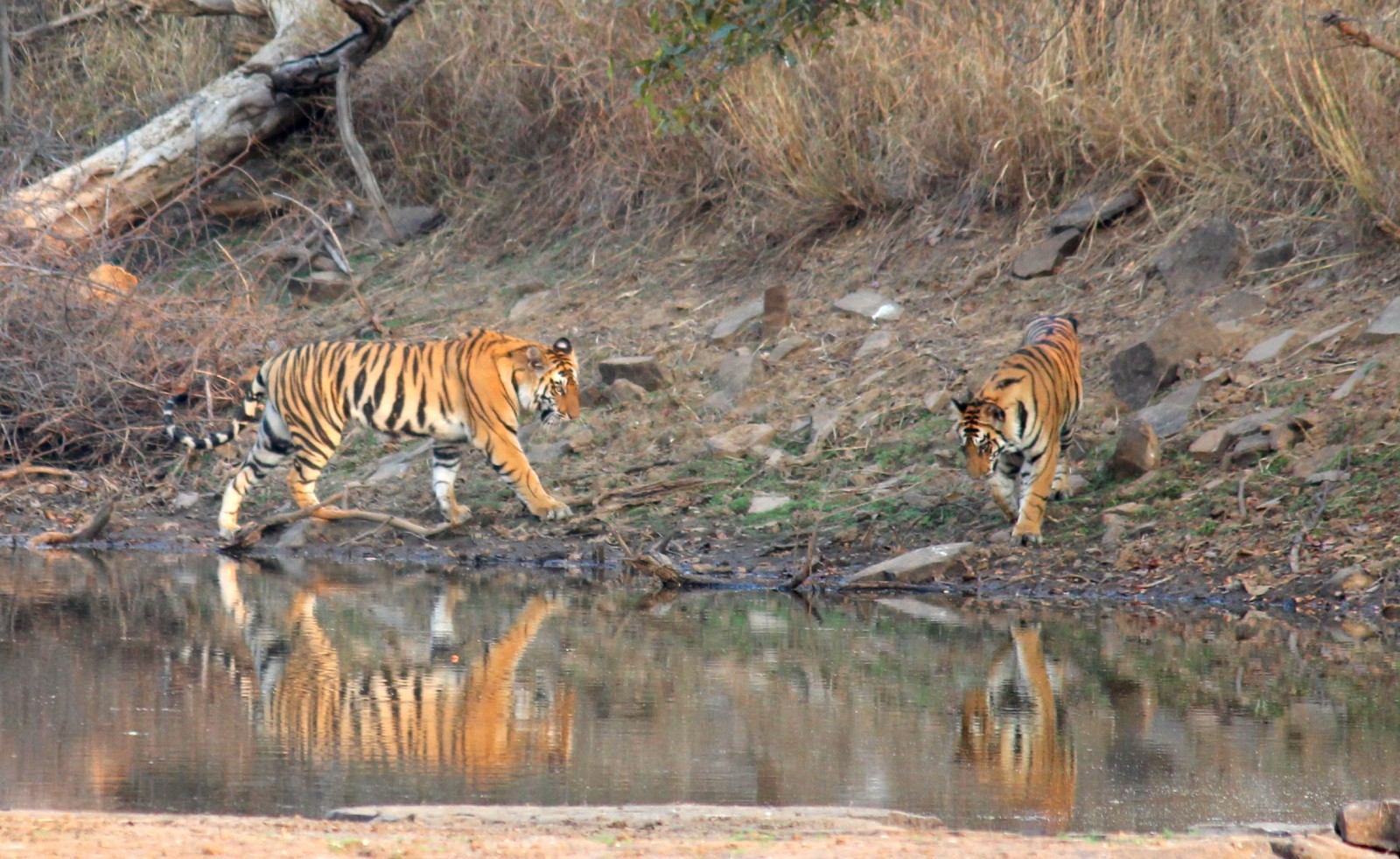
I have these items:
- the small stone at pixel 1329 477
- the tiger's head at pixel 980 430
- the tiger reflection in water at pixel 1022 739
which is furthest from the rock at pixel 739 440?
the tiger reflection in water at pixel 1022 739

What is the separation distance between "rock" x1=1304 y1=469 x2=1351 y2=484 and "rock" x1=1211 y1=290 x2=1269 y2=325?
1.84 metres

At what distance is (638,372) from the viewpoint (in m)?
11.5

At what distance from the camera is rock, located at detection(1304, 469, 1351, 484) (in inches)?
332

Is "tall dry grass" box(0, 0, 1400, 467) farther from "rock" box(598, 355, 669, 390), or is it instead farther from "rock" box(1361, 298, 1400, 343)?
"rock" box(598, 355, 669, 390)

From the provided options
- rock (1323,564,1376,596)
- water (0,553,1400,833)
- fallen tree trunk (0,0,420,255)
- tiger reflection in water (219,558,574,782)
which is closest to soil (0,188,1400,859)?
rock (1323,564,1376,596)

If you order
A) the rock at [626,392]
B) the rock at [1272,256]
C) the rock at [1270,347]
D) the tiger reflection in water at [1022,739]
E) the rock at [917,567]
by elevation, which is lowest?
the tiger reflection in water at [1022,739]

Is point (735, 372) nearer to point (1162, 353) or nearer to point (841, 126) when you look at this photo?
point (841, 126)

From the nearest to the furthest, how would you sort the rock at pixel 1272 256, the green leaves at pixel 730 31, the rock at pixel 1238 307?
the green leaves at pixel 730 31
the rock at pixel 1238 307
the rock at pixel 1272 256

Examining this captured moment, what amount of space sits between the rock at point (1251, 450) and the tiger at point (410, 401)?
13.0 ft

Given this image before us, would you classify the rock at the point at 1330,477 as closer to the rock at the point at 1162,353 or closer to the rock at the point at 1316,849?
the rock at the point at 1162,353

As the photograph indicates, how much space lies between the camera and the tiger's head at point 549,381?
10.4 metres

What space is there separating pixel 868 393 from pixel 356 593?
12.7 feet

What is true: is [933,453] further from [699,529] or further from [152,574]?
[152,574]

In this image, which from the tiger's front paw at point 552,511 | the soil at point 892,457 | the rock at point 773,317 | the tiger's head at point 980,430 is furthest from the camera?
the rock at point 773,317
